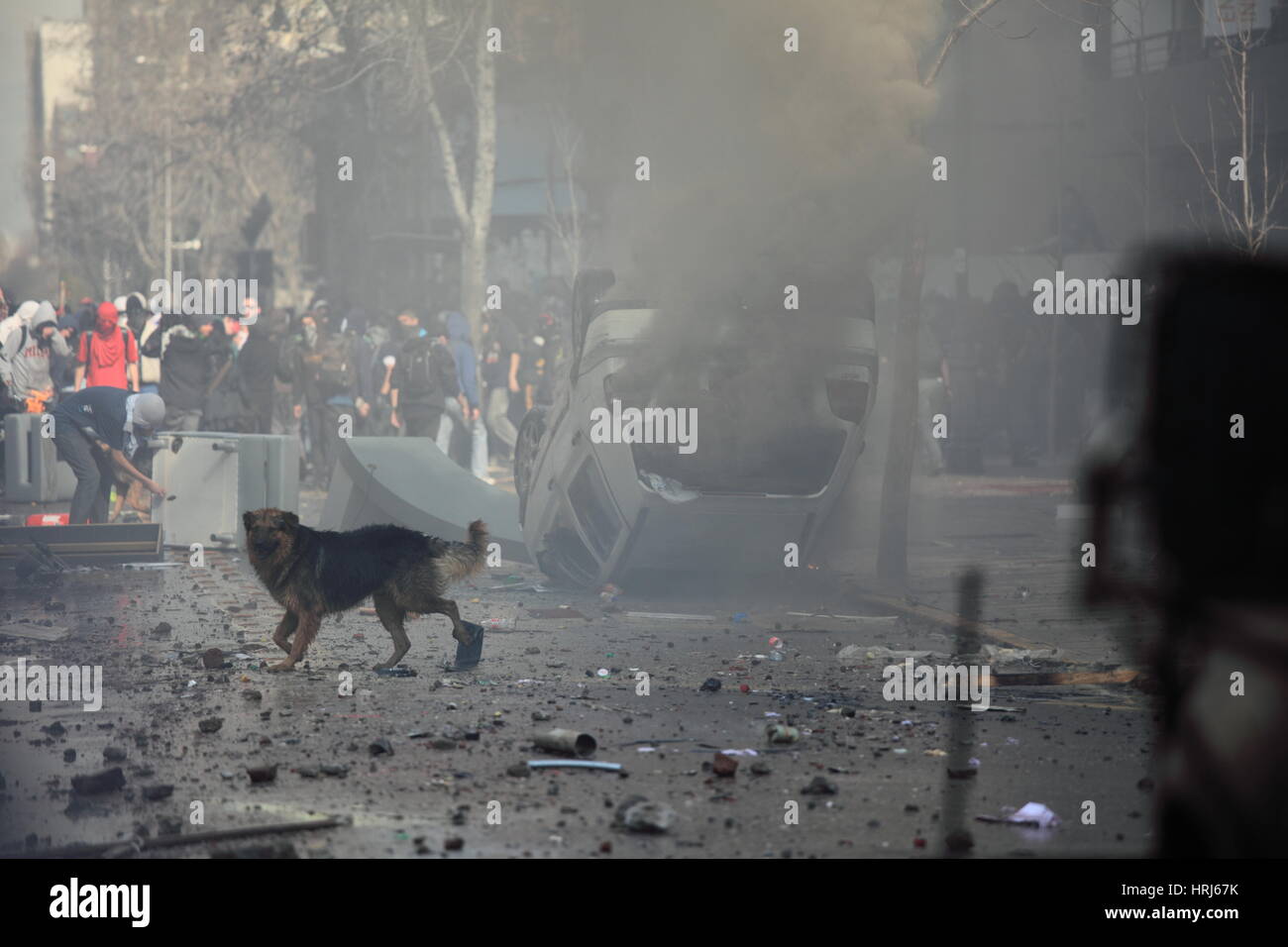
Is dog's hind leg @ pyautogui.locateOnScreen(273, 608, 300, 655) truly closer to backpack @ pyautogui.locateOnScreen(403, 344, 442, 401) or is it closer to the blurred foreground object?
the blurred foreground object

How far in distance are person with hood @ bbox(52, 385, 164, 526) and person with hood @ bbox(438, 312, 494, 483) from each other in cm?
521

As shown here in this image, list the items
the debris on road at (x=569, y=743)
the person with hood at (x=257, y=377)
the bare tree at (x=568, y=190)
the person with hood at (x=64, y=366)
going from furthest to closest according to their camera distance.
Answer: the bare tree at (x=568, y=190) → the person with hood at (x=64, y=366) → the person with hood at (x=257, y=377) → the debris on road at (x=569, y=743)

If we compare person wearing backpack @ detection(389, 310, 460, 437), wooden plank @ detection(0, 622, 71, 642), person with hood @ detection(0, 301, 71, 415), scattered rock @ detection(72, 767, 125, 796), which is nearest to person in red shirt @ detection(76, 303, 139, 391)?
person with hood @ detection(0, 301, 71, 415)

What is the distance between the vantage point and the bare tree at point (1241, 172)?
13.4m

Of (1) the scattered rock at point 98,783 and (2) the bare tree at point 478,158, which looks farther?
(2) the bare tree at point 478,158

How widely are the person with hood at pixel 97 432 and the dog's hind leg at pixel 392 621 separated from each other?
5.16 meters

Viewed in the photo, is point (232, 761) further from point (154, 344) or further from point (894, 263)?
point (894, 263)

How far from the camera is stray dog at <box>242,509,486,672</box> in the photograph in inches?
316

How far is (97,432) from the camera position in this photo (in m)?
12.7

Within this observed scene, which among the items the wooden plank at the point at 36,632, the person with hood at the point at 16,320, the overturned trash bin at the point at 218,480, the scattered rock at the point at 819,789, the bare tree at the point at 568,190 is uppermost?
the bare tree at the point at 568,190

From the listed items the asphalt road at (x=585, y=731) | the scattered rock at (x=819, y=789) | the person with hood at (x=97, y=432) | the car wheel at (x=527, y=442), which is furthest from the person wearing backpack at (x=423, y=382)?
the scattered rock at (x=819, y=789)

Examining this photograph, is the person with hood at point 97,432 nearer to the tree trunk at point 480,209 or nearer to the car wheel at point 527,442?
the car wheel at point 527,442

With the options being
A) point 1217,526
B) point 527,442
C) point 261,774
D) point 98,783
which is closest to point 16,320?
point 527,442

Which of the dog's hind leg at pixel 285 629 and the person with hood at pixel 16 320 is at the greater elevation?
the person with hood at pixel 16 320
